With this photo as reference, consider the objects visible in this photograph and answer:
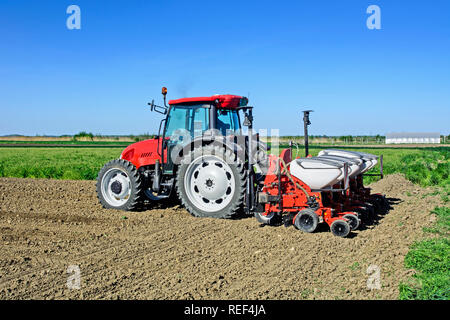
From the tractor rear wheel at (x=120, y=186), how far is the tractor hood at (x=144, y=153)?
1.08 ft

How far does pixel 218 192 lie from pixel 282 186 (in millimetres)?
1244

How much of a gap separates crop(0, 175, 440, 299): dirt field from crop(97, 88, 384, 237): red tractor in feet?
1.04

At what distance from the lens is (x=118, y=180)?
8.51 m

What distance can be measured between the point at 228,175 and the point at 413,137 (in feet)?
325

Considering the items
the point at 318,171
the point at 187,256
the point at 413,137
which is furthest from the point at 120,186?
the point at 413,137

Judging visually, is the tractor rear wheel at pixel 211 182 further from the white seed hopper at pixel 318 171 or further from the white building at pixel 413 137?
the white building at pixel 413 137

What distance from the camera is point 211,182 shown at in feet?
24.0

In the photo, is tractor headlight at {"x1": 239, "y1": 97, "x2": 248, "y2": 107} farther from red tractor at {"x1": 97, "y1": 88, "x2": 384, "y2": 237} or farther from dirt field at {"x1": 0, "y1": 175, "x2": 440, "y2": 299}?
dirt field at {"x1": 0, "y1": 175, "x2": 440, "y2": 299}

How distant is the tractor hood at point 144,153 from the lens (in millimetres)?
8406

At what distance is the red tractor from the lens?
6.40 m

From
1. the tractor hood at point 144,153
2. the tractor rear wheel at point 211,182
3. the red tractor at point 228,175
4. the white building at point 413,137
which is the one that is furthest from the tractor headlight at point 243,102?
the white building at point 413,137

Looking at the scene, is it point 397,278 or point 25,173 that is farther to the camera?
point 25,173

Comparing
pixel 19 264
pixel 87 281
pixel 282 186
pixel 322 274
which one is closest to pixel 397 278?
pixel 322 274
